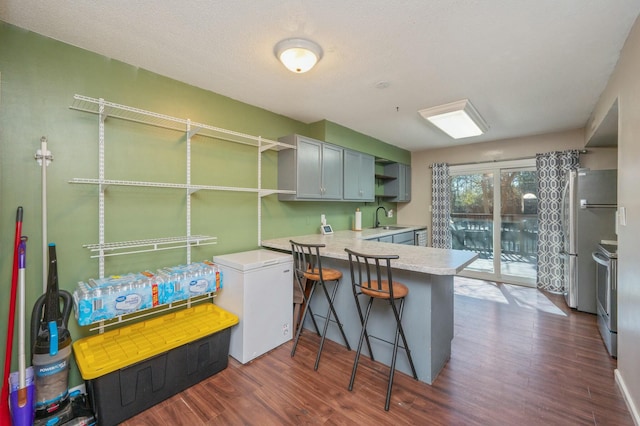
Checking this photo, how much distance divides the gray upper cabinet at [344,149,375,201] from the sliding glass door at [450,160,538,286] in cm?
188

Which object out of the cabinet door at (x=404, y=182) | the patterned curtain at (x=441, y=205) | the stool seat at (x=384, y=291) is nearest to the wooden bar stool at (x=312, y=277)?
the stool seat at (x=384, y=291)

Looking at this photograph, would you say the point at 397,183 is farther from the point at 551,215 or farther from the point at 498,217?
the point at 551,215

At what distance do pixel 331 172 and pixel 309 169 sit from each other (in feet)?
1.40

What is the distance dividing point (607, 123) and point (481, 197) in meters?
2.28

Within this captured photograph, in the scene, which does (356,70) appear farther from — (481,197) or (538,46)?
(481,197)

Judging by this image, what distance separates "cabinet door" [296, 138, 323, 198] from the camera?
Answer: 126 inches

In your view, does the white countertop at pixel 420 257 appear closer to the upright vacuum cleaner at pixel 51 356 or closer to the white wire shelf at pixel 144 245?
the white wire shelf at pixel 144 245

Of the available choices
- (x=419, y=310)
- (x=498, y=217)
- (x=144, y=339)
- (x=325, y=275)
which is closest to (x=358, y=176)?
(x=325, y=275)

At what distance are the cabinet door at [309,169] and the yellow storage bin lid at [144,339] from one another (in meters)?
1.57

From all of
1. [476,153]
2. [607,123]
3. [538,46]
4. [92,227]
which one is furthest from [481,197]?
[92,227]

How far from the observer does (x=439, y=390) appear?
6.51 feet

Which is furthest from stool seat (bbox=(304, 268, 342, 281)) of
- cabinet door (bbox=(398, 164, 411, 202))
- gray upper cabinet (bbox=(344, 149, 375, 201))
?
cabinet door (bbox=(398, 164, 411, 202))

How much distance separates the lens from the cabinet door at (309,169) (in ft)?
10.5

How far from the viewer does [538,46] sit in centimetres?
197
